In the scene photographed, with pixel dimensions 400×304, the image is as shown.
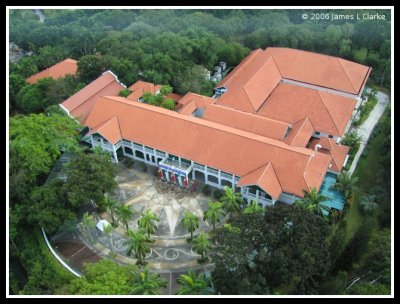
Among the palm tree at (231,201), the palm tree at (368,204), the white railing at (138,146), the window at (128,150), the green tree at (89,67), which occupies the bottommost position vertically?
the window at (128,150)

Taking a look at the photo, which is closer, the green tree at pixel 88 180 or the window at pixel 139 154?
the green tree at pixel 88 180

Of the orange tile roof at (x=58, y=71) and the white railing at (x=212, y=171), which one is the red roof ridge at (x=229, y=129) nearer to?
the white railing at (x=212, y=171)

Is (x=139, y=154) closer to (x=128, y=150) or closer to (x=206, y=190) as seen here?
(x=128, y=150)

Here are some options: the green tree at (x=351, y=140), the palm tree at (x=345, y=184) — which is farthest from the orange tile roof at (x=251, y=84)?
the palm tree at (x=345, y=184)

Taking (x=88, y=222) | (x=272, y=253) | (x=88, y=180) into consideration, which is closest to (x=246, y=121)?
(x=88, y=180)

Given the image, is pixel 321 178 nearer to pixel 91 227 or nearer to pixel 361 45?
pixel 91 227
